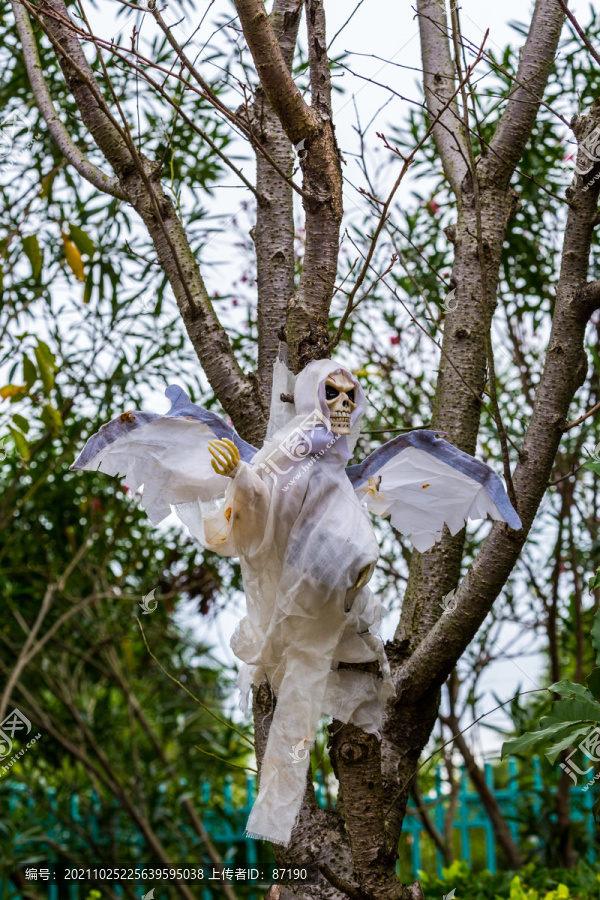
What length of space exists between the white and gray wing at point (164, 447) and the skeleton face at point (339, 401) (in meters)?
0.13

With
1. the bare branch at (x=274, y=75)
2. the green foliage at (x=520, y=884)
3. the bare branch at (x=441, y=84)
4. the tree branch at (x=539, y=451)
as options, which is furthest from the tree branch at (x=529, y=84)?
the green foliage at (x=520, y=884)

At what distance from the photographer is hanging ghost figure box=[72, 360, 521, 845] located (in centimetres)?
112

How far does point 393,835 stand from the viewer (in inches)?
55.7

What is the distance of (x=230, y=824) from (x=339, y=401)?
108 inches

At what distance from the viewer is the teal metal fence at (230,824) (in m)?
3.18

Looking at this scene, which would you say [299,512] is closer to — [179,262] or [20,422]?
[179,262]

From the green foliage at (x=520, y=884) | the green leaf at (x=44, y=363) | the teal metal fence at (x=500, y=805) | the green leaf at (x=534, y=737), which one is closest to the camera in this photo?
the green leaf at (x=534, y=737)

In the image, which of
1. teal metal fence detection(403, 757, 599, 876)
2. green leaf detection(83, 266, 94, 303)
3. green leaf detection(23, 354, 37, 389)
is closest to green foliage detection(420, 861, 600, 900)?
teal metal fence detection(403, 757, 599, 876)

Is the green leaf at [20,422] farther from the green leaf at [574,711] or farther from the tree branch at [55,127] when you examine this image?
the green leaf at [574,711]

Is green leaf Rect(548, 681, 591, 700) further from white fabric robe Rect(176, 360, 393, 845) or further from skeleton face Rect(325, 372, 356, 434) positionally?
skeleton face Rect(325, 372, 356, 434)

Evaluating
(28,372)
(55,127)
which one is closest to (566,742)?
(28,372)

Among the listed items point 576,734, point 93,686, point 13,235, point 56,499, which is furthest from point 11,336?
point 576,734

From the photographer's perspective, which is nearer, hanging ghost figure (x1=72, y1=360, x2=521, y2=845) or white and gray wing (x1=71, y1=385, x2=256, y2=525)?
hanging ghost figure (x1=72, y1=360, x2=521, y2=845)

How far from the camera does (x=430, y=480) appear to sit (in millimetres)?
1256
